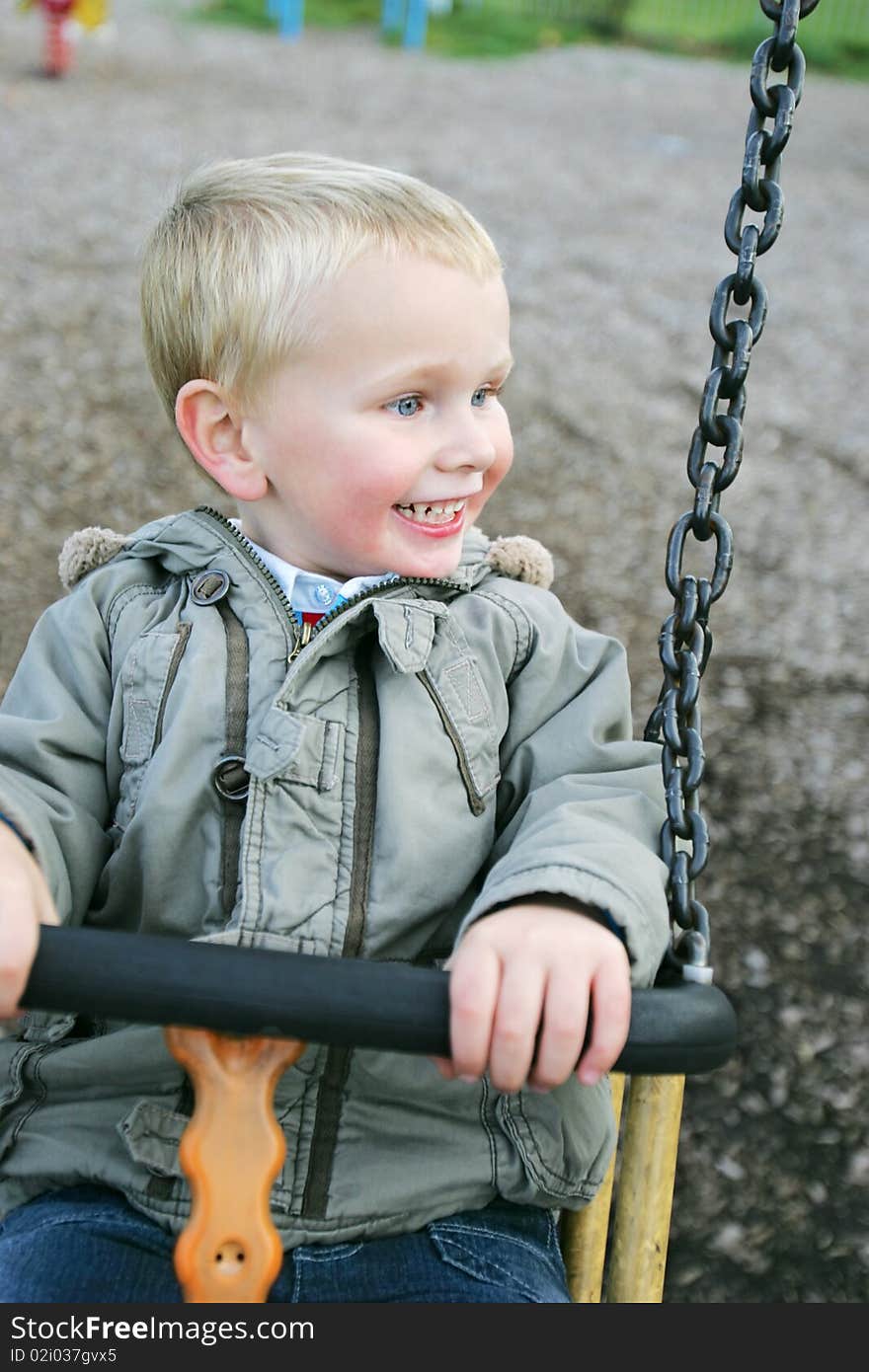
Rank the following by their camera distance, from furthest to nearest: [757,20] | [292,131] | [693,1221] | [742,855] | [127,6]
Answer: [757,20]
[127,6]
[292,131]
[742,855]
[693,1221]

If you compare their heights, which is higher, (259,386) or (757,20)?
(757,20)

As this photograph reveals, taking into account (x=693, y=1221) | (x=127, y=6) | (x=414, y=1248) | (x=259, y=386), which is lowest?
(x=693, y=1221)

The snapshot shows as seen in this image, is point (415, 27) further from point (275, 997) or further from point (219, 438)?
point (275, 997)

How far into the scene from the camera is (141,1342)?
3.98ft

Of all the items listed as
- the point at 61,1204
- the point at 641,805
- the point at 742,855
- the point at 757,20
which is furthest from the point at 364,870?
the point at 757,20

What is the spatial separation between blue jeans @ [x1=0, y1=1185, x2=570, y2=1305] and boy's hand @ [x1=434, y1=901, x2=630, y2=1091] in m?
0.32

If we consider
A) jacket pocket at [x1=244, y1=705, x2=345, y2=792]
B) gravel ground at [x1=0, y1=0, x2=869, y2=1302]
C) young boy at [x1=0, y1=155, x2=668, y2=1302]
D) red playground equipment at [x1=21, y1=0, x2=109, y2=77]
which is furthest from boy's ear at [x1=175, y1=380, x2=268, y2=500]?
red playground equipment at [x1=21, y1=0, x2=109, y2=77]

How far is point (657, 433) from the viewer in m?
4.58

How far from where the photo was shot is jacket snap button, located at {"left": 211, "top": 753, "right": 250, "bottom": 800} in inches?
55.1

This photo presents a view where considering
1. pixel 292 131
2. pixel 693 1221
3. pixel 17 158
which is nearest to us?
pixel 693 1221

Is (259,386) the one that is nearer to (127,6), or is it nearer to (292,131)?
(292,131)

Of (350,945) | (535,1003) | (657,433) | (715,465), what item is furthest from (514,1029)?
(657,433)

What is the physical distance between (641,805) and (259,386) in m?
0.57

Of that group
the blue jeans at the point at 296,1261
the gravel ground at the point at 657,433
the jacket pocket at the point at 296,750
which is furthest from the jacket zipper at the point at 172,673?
the gravel ground at the point at 657,433
